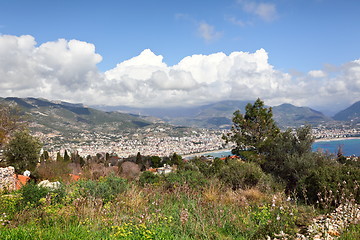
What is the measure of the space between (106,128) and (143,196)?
652 ft

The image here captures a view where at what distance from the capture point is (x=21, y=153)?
20.8 m

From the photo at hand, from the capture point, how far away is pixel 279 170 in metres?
16.8

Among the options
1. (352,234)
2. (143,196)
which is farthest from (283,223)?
(143,196)

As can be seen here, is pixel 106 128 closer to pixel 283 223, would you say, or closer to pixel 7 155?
pixel 7 155

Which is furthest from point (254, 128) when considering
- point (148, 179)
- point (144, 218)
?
point (144, 218)

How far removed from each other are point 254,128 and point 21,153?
22487 mm

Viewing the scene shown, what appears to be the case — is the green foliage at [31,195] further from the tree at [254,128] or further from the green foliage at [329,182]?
the tree at [254,128]

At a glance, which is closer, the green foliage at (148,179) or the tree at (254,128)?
the green foliage at (148,179)

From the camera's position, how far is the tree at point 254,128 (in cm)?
2428

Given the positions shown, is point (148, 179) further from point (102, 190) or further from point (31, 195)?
point (31, 195)

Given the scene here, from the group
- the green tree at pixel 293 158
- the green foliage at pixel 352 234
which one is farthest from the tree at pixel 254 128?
the green foliage at pixel 352 234

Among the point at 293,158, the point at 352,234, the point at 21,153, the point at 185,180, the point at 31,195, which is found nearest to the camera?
the point at 352,234

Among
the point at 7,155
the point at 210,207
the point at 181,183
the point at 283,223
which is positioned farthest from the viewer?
the point at 7,155

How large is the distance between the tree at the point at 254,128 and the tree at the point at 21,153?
19.7 metres
